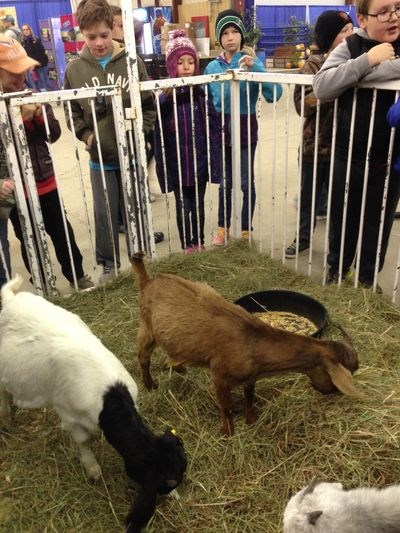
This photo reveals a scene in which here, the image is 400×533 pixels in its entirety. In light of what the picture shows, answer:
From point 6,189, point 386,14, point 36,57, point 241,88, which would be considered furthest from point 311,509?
point 36,57

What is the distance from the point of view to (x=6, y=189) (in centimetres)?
357

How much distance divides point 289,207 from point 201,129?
91.0 inches

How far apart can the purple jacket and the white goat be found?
10.5 ft

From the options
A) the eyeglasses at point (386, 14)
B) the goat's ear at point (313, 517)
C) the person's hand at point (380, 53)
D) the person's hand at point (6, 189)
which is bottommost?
the goat's ear at point (313, 517)

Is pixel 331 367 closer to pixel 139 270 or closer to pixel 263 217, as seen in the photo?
pixel 139 270

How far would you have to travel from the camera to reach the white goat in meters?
1.54

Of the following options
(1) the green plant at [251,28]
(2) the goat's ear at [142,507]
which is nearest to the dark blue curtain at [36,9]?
(1) the green plant at [251,28]

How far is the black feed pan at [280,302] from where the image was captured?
3.50 meters

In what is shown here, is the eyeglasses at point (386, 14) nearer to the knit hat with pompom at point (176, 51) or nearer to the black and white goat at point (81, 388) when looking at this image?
the knit hat with pompom at point (176, 51)

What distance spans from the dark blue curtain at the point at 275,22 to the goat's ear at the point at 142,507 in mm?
17757

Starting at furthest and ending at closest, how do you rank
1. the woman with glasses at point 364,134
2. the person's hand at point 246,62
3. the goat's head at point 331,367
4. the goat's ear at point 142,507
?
1. the person's hand at point 246,62
2. the woman with glasses at point 364,134
3. the goat's head at point 331,367
4. the goat's ear at point 142,507

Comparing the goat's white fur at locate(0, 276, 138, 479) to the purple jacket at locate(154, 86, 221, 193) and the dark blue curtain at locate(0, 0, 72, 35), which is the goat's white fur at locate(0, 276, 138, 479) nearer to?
the purple jacket at locate(154, 86, 221, 193)

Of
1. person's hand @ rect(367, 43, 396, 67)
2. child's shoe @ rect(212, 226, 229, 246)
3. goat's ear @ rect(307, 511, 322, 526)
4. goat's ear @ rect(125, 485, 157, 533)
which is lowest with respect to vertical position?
child's shoe @ rect(212, 226, 229, 246)

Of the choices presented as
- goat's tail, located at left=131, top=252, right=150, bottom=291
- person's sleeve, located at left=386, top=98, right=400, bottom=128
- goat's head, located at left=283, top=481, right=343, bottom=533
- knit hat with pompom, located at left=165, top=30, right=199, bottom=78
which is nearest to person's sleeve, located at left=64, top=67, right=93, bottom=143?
knit hat with pompom, located at left=165, top=30, right=199, bottom=78
